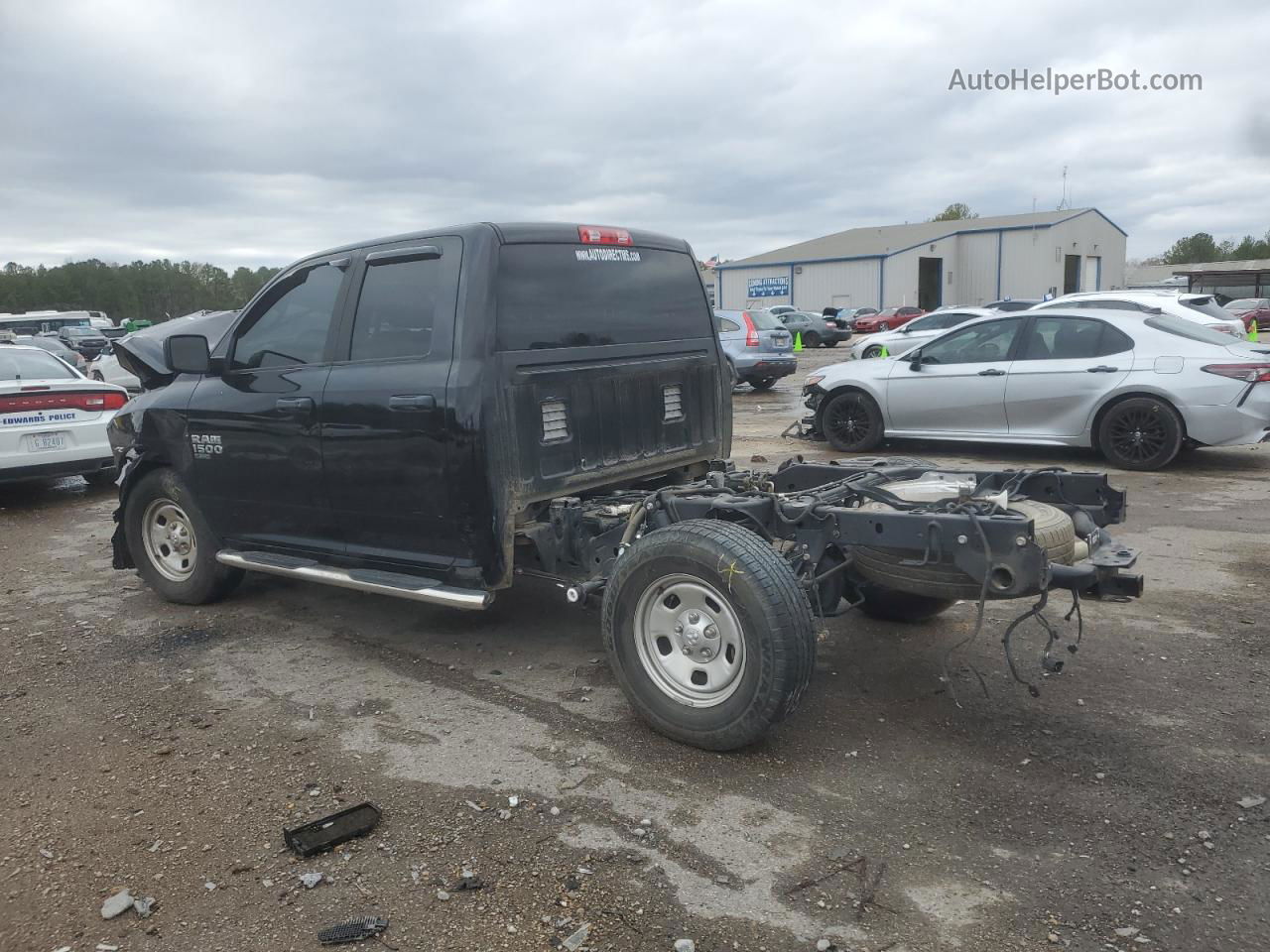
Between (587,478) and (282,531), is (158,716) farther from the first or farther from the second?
(587,478)

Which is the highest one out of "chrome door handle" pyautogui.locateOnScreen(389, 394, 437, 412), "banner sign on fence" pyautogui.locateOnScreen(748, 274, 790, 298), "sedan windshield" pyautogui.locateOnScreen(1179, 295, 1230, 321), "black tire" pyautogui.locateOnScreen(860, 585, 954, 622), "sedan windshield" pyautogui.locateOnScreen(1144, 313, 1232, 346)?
"banner sign on fence" pyautogui.locateOnScreen(748, 274, 790, 298)

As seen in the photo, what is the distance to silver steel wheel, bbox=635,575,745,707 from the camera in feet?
12.0

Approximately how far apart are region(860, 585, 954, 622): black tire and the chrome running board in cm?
204

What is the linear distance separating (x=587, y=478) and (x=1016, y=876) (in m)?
2.50

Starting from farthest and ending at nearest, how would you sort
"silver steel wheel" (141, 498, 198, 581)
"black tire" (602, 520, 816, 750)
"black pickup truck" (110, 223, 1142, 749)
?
"silver steel wheel" (141, 498, 198, 581) < "black pickup truck" (110, 223, 1142, 749) < "black tire" (602, 520, 816, 750)

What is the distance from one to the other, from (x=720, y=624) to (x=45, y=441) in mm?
8051

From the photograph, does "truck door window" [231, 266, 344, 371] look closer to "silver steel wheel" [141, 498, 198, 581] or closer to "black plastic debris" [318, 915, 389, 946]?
"silver steel wheel" [141, 498, 198, 581]

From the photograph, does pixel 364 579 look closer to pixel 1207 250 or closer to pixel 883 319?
pixel 883 319

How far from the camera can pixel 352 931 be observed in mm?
2738

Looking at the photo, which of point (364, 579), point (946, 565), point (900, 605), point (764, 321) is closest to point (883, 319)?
point (764, 321)

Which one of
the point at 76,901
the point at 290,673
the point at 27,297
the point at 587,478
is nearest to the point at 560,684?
the point at 587,478

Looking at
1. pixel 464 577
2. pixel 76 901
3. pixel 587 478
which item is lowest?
pixel 76 901

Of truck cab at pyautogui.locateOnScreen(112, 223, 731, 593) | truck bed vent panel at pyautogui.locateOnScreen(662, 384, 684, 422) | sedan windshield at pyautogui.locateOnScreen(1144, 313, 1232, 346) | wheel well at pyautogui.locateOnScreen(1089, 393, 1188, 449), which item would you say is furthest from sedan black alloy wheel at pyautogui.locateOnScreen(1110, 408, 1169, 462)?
truck bed vent panel at pyautogui.locateOnScreen(662, 384, 684, 422)

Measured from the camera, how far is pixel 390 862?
3.08m
